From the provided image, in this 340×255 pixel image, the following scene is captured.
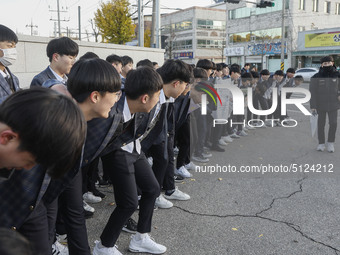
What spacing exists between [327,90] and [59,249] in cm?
536

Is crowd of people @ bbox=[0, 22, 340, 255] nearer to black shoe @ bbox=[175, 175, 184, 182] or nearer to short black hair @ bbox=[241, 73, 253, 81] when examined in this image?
black shoe @ bbox=[175, 175, 184, 182]

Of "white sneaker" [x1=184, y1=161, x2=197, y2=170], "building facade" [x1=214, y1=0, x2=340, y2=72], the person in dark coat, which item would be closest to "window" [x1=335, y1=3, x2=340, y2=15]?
"building facade" [x1=214, y1=0, x2=340, y2=72]

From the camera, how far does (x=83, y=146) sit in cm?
202

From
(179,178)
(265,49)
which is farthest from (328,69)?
(265,49)

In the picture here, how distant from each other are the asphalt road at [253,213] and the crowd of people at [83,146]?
0.25 metres

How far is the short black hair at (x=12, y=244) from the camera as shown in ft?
2.29

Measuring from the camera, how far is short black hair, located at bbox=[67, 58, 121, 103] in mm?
2020

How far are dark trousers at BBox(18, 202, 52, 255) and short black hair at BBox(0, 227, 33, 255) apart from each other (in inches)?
34.7

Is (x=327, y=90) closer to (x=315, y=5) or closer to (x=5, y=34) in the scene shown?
(x=5, y=34)

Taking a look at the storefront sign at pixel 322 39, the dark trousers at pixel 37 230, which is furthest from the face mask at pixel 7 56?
the storefront sign at pixel 322 39

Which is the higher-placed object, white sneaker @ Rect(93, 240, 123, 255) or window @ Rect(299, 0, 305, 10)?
window @ Rect(299, 0, 305, 10)

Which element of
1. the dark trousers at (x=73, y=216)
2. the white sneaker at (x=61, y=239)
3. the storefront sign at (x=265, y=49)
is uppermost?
the storefront sign at (x=265, y=49)

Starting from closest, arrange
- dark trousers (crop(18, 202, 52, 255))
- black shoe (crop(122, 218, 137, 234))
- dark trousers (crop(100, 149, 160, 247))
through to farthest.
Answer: dark trousers (crop(18, 202, 52, 255)), dark trousers (crop(100, 149, 160, 247)), black shoe (crop(122, 218, 137, 234))

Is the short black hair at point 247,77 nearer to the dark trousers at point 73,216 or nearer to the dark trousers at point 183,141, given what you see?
the dark trousers at point 183,141
